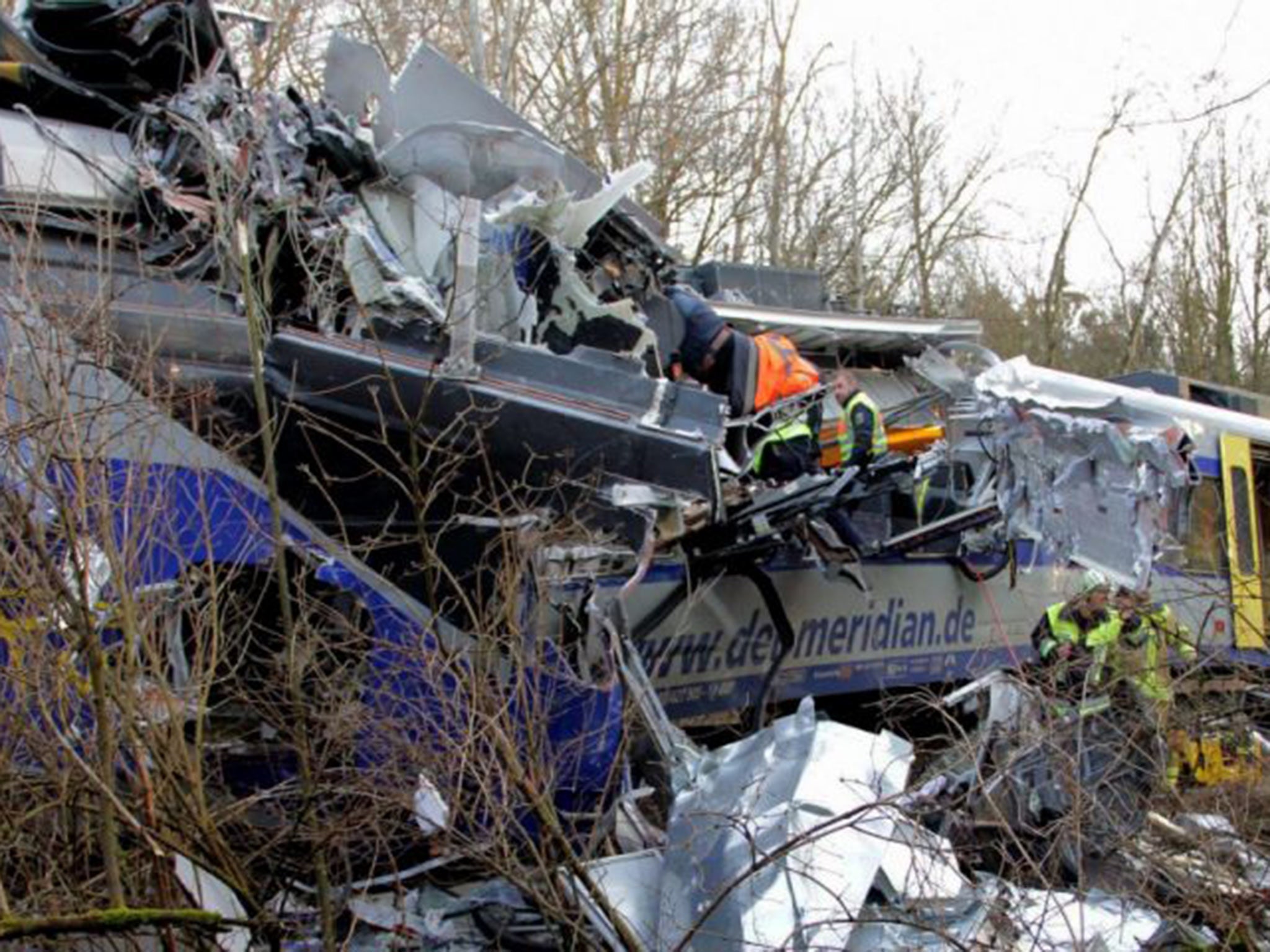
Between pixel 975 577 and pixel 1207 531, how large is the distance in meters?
1.55

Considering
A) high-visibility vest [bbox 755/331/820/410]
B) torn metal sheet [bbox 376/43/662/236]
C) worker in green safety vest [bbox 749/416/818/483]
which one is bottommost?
worker in green safety vest [bbox 749/416/818/483]

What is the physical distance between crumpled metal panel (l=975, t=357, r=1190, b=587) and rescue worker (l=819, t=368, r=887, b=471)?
26.7 inches

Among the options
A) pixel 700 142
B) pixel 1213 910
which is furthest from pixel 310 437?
pixel 700 142

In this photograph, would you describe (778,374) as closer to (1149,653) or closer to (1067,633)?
(1067,633)

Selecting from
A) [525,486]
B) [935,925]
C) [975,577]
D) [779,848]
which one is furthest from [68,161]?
[975,577]

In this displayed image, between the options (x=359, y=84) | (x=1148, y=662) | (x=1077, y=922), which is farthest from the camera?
(x=359, y=84)

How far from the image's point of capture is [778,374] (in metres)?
6.96

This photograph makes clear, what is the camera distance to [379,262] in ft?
17.6

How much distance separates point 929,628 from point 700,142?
10891 mm

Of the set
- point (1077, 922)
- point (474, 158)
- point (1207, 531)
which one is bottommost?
point (1077, 922)

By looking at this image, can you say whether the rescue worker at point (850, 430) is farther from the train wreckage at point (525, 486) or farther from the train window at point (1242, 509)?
the train window at point (1242, 509)

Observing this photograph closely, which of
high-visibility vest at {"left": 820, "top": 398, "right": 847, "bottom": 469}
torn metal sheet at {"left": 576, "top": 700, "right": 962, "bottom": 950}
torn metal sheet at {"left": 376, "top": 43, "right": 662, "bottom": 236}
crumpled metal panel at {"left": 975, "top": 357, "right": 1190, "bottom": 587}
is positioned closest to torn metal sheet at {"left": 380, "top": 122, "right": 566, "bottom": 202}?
torn metal sheet at {"left": 376, "top": 43, "right": 662, "bottom": 236}

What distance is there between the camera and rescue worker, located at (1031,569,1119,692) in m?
6.04

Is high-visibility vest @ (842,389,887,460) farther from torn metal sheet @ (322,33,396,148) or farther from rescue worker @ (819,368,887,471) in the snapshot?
torn metal sheet @ (322,33,396,148)
